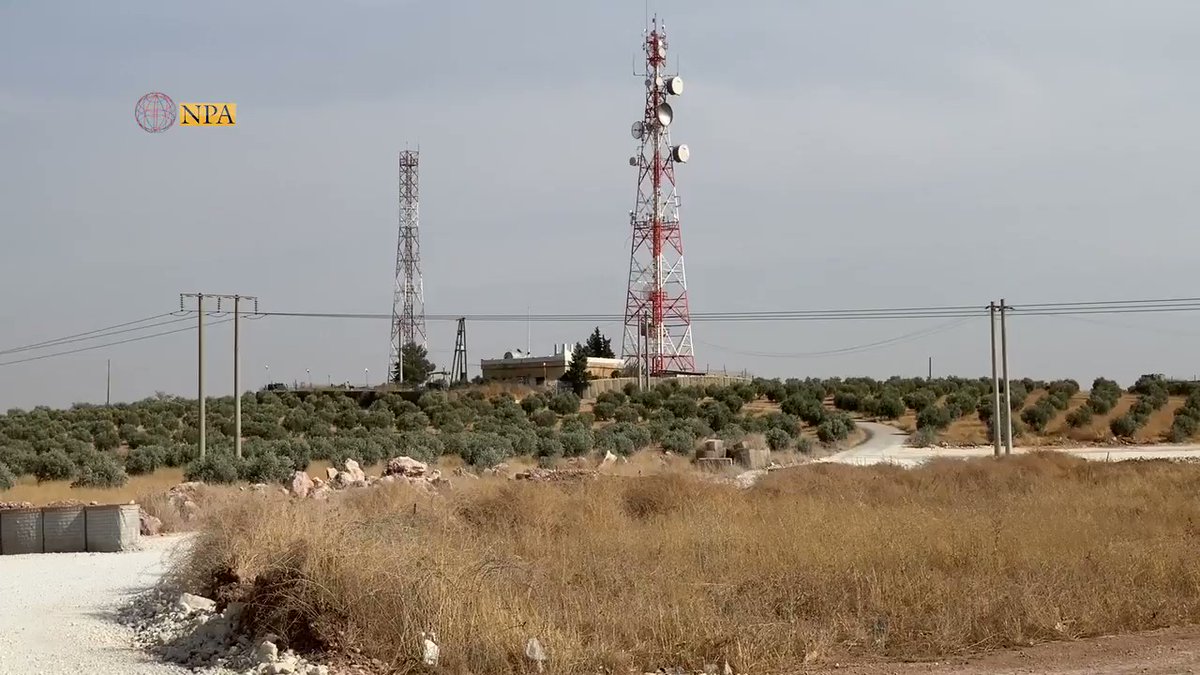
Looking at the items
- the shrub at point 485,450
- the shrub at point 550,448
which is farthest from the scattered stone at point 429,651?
the shrub at point 550,448

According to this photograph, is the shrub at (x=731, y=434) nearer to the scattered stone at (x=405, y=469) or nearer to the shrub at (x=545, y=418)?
the shrub at (x=545, y=418)

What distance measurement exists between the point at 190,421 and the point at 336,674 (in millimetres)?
62717

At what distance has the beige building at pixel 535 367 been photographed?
9650 cm

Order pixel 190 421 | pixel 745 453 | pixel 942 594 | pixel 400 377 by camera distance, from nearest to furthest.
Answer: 1. pixel 942 594
2. pixel 745 453
3. pixel 190 421
4. pixel 400 377

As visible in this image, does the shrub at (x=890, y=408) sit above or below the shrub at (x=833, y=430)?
above

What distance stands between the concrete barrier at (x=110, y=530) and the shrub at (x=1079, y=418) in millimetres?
56950

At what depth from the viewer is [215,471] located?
3616cm

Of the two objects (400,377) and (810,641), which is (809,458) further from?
(400,377)

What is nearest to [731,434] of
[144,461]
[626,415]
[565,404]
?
[626,415]

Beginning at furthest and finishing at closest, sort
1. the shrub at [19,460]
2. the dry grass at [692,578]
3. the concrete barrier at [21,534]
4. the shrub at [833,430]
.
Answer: the shrub at [833,430]
the shrub at [19,460]
the concrete barrier at [21,534]
the dry grass at [692,578]

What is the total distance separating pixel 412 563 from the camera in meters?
12.8

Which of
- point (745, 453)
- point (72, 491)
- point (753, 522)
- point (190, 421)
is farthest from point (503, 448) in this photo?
point (190, 421)

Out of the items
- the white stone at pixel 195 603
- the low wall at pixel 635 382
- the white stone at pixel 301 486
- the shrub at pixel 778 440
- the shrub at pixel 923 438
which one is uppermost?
the low wall at pixel 635 382

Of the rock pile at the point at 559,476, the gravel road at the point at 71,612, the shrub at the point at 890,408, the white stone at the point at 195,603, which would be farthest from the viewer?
the shrub at the point at 890,408
